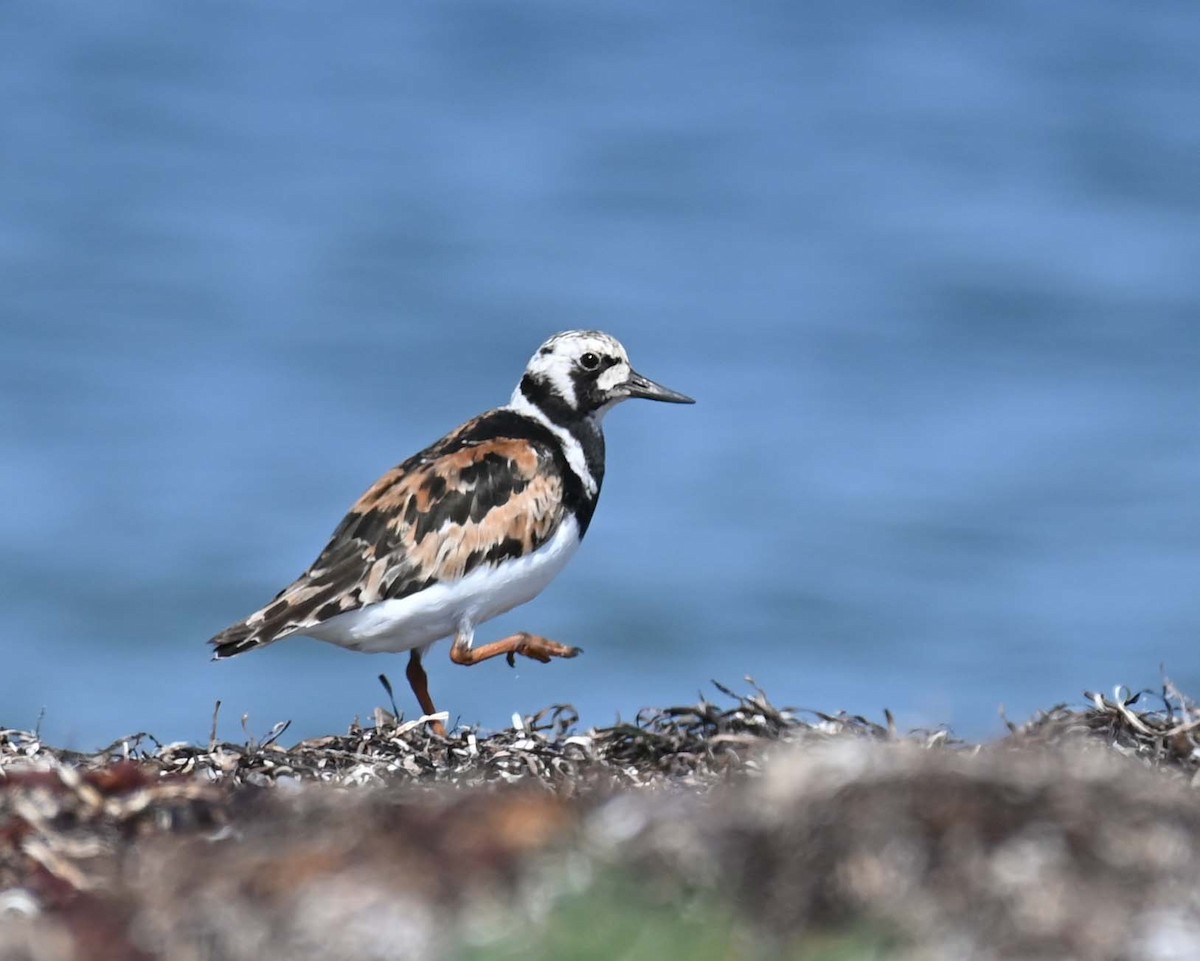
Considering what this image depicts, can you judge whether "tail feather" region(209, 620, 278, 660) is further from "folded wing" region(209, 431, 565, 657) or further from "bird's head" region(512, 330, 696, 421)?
"bird's head" region(512, 330, 696, 421)

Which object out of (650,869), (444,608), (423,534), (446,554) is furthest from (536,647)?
(650,869)

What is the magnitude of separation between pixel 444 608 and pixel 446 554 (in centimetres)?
22

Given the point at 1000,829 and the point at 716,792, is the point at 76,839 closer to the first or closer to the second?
the point at 716,792

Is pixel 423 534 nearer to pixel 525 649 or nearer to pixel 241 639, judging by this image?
pixel 525 649

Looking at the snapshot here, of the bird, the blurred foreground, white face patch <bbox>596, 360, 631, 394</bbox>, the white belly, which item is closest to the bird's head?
white face patch <bbox>596, 360, 631, 394</bbox>

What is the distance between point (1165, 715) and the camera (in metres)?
5.06

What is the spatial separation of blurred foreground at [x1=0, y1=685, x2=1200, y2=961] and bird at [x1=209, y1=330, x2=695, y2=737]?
351 centimetres

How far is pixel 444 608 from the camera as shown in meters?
7.46

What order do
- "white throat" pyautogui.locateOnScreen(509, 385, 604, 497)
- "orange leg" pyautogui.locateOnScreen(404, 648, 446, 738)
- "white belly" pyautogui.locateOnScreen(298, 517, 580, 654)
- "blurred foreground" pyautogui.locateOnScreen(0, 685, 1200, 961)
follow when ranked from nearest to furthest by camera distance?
"blurred foreground" pyautogui.locateOnScreen(0, 685, 1200, 961)
"white belly" pyautogui.locateOnScreen(298, 517, 580, 654)
"orange leg" pyautogui.locateOnScreen(404, 648, 446, 738)
"white throat" pyautogui.locateOnScreen(509, 385, 604, 497)

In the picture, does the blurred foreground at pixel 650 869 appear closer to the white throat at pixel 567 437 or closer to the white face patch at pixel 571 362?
the white throat at pixel 567 437

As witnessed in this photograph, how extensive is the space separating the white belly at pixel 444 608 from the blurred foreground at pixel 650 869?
356cm

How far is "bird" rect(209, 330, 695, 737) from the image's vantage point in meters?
7.36

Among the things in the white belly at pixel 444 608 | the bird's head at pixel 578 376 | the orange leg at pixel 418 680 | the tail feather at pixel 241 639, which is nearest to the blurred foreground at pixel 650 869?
the tail feather at pixel 241 639

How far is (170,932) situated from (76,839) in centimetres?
77
